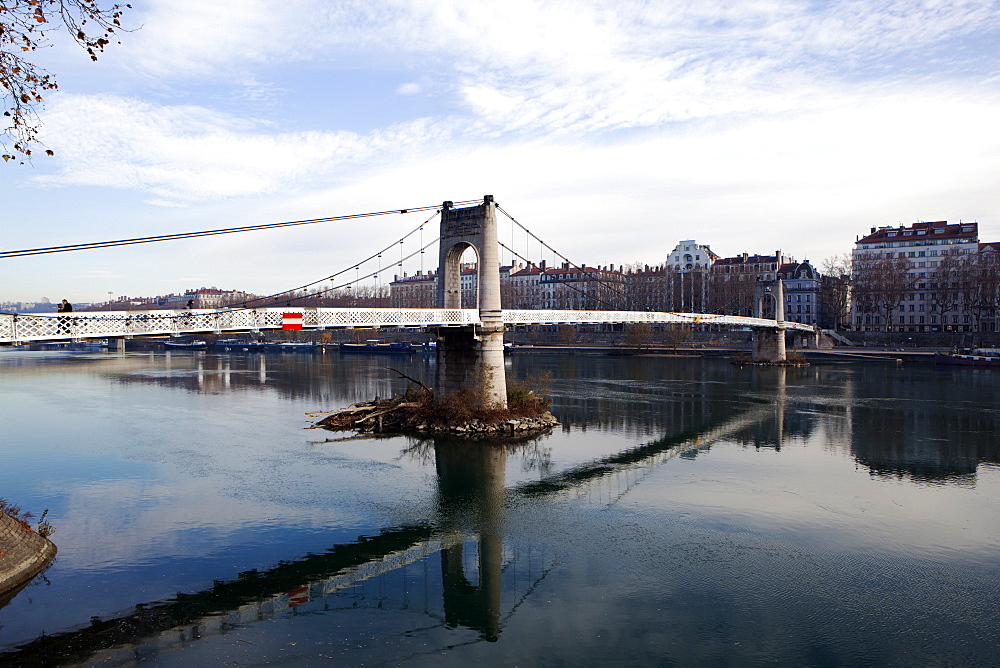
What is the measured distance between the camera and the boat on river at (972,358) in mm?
52566

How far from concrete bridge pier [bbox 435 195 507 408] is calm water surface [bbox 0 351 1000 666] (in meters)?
2.60

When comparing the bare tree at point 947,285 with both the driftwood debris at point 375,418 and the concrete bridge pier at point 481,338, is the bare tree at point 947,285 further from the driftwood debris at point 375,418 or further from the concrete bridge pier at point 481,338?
the driftwood debris at point 375,418

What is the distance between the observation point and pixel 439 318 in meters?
23.4

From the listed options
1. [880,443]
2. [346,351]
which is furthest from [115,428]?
[346,351]

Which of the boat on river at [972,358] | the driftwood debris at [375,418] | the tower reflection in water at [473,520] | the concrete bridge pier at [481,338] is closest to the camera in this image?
the tower reflection in water at [473,520]

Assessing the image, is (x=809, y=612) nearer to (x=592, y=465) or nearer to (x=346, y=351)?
(x=592, y=465)

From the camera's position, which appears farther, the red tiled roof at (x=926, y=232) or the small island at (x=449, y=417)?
the red tiled roof at (x=926, y=232)

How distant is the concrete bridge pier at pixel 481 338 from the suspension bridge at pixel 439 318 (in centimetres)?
4

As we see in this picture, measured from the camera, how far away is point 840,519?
15445 mm

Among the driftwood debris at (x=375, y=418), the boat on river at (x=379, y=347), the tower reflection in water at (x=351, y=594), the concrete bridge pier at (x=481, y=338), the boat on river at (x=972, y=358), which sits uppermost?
the concrete bridge pier at (x=481, y=338)

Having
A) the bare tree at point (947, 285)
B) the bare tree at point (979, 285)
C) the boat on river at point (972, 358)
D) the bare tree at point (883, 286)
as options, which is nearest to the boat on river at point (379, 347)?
the bare tree at point (883, 286)

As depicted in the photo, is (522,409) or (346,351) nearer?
(522,409)

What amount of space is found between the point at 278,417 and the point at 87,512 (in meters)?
14.4

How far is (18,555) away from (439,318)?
13.8 metres
